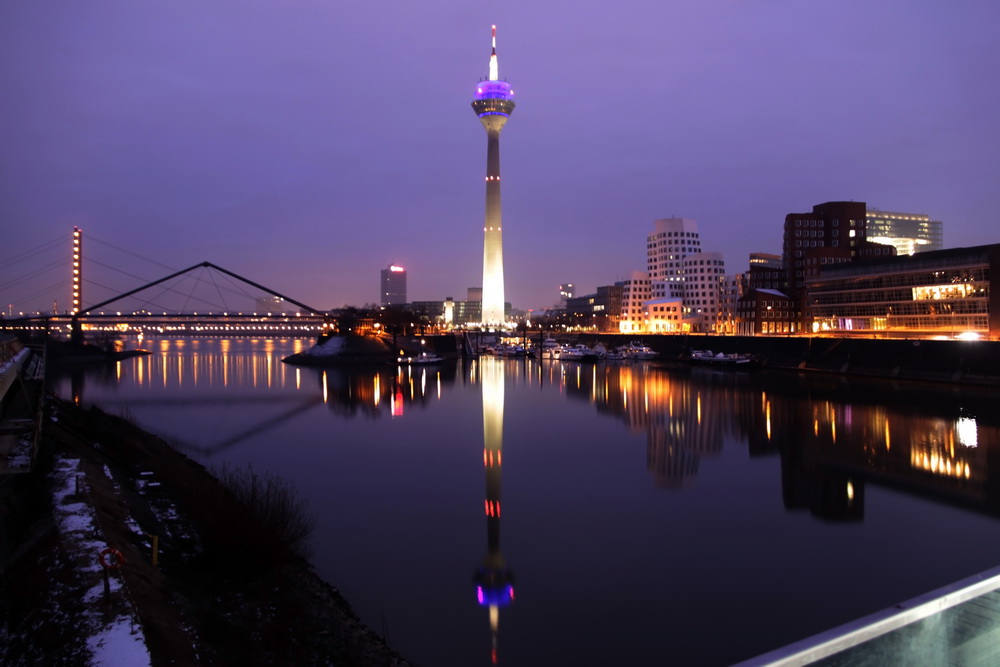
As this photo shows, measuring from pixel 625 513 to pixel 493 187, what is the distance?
98235mm

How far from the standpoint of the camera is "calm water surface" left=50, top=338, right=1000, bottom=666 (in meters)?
7.55

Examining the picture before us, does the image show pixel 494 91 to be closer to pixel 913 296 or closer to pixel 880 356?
pixel 913 296

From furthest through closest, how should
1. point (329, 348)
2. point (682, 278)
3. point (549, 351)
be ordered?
point (682, 278)
point (549, 351)
point (329, 348)

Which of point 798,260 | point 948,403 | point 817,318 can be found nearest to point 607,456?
point 948,403

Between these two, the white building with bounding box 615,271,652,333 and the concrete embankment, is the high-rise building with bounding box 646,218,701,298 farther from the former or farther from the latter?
the concrete embankment

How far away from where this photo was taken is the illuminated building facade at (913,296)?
40844mm

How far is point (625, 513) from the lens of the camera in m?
11.9

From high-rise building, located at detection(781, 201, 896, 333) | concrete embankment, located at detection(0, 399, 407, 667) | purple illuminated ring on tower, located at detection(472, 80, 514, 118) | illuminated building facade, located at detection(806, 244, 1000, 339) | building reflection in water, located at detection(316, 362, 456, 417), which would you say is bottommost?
building reflection in water, located at detection(316, 362, 456, 417)

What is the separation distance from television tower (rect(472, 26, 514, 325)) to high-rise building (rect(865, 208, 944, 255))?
54.5 m

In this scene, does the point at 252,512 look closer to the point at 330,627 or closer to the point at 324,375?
the point at 330,627

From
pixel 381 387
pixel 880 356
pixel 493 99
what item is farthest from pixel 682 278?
pixel 381 387

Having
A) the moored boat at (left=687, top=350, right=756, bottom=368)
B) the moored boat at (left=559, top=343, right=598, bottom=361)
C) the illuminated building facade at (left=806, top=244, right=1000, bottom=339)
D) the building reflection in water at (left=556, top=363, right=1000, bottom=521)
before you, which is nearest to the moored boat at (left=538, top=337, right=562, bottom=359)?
the moored boat at (left=559, top=343, right=598, bottom=361)

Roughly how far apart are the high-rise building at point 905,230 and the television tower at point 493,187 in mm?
54534

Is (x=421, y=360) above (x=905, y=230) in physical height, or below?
below
